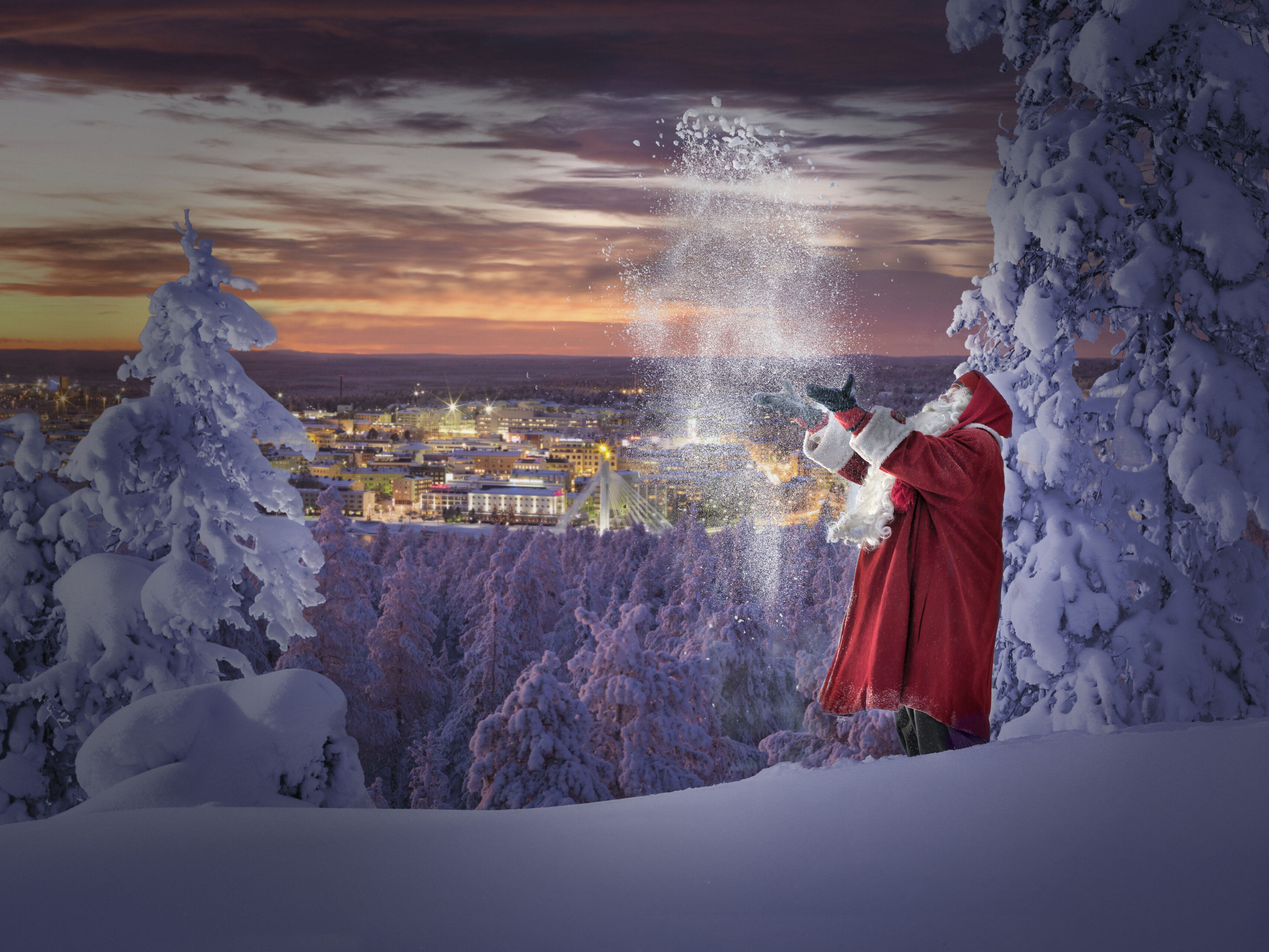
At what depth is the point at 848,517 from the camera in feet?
13.7

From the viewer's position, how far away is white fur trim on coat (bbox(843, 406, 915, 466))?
147 inches

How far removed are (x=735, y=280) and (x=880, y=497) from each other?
751cm

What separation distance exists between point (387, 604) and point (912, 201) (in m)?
12.6

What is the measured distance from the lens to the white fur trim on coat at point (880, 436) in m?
3.73

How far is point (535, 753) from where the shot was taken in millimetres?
10102

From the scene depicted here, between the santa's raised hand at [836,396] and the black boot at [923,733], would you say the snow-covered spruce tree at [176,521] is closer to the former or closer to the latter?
the santa's raised hand at [836,396]

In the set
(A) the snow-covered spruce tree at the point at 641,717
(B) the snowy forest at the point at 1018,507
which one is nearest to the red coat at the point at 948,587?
(B) the snowy forest at the point at 1018,507

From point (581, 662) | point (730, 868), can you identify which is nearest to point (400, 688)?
point (581, 662)

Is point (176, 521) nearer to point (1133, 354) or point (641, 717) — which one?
point (641, 717)

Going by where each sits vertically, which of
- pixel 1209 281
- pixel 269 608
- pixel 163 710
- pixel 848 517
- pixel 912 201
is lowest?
pixel 269 608

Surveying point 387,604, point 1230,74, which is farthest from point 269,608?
point 387,604

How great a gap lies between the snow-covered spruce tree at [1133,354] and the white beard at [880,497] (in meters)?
1.07

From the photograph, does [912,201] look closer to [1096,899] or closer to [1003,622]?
[1003,622]

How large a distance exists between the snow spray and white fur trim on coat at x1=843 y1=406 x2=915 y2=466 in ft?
13.8
